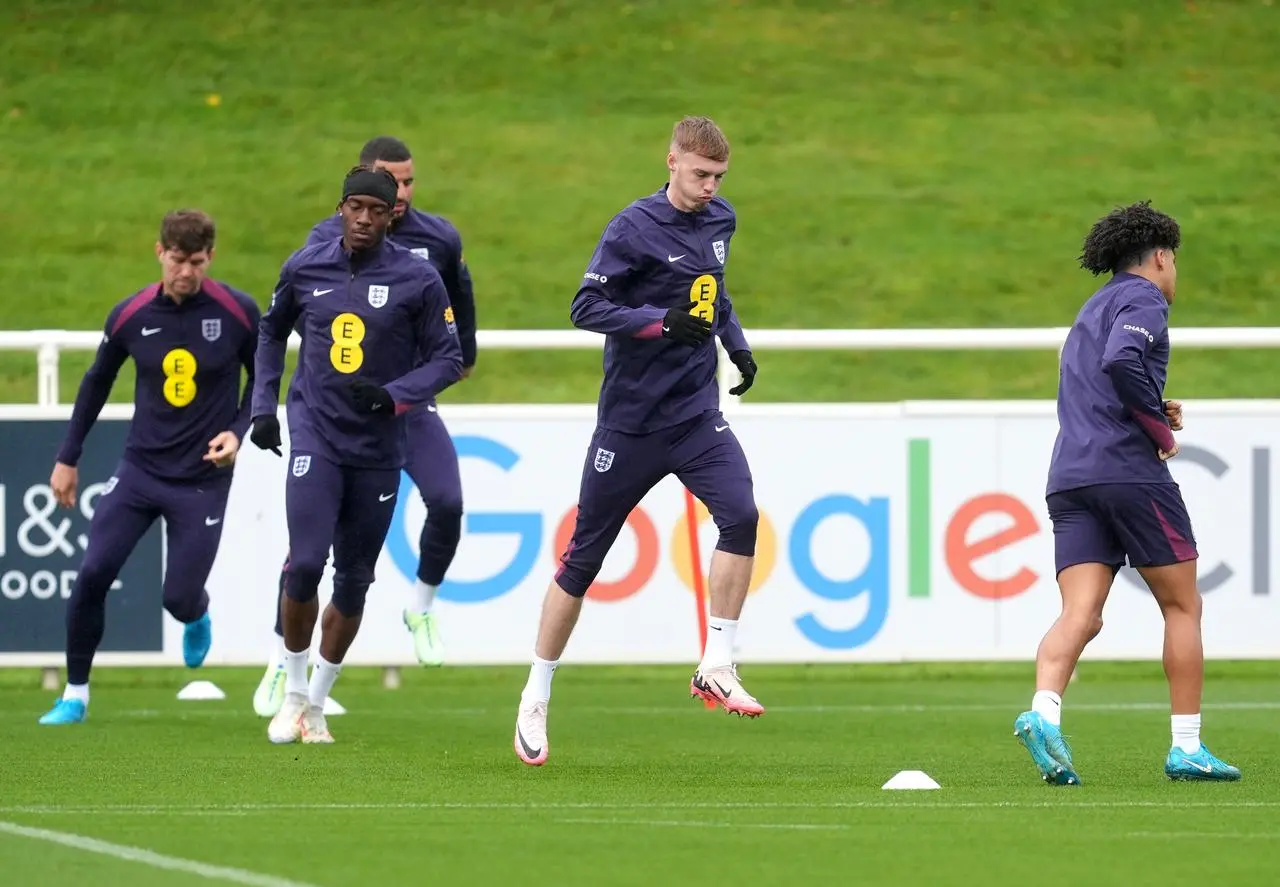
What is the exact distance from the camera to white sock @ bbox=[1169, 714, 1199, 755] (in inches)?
342

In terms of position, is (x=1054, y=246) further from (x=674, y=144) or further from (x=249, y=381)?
(x=674, y=144)

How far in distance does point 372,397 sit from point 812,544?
14.1 feet

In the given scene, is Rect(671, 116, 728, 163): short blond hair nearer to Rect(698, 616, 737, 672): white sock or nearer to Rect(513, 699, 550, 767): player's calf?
Rect(698, 616, 737, 672): white sock

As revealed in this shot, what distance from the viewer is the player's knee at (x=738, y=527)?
9094 mm

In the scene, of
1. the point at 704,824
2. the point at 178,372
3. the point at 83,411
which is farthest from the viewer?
the point at 83,411

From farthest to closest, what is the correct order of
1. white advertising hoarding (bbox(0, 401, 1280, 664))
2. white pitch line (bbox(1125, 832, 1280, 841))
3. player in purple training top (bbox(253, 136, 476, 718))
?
white advertising hoarding (bbox(0, 401, 1280, 664)) < player in purple training top (bbox(253, 136, 476, 718)) < white pitch line (bbox(1125, 832, 1280, 841))

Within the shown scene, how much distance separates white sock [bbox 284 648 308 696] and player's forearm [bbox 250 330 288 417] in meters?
1.08

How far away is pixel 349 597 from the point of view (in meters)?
10.2

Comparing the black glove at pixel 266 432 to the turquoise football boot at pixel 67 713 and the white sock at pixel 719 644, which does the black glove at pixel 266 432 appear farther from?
the turquoise football boot at pixel 67 713

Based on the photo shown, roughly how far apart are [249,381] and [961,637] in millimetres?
4250

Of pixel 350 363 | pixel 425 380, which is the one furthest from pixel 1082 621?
pixel 350 363

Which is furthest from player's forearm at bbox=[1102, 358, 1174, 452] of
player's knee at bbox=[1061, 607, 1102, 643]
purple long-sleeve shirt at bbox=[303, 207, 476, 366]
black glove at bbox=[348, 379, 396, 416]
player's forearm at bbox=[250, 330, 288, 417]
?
purple long-sleeve shirt at bbox=[303, 207, 476, 366]

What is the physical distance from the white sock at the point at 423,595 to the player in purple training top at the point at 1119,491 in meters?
3.90

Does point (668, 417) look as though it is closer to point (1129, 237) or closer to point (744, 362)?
point (744, 362)
